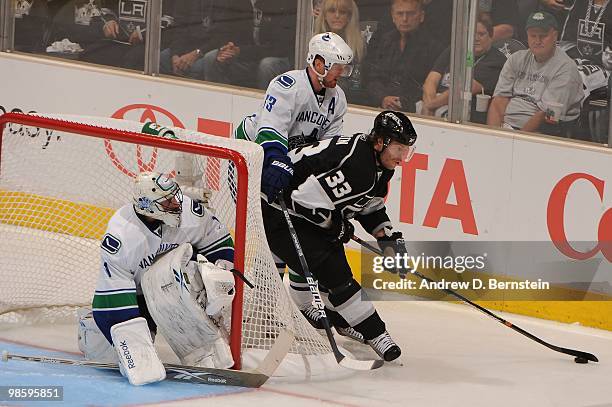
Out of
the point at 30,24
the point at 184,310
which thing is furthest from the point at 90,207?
the point at 30,24

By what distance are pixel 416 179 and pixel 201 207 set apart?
1698mm

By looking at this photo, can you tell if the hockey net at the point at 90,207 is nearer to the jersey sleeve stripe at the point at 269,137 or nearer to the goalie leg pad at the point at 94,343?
the jersey sleeve stripe at the point at 269,137

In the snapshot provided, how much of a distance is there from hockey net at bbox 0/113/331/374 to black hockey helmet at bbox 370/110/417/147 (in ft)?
1.40

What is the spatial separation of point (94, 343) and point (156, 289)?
321 millimetres

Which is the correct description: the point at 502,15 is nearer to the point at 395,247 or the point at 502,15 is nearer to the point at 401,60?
the point at 401,60

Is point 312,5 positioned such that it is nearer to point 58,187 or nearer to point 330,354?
point 58,187

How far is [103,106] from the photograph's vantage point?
24.4ft

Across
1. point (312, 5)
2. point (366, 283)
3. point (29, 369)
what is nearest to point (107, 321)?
point (29, 369)

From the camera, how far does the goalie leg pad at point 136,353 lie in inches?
180

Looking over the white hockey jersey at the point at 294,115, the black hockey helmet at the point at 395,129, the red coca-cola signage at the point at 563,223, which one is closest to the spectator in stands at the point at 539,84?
the red coca-cola signage at the point at 563,223

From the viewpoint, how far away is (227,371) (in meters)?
4.68

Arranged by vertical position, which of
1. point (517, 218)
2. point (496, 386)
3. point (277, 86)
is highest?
point (277, 86)

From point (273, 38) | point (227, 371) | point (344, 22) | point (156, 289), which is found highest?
point (344, 22)

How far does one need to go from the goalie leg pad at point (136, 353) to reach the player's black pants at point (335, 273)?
0.76 meters
